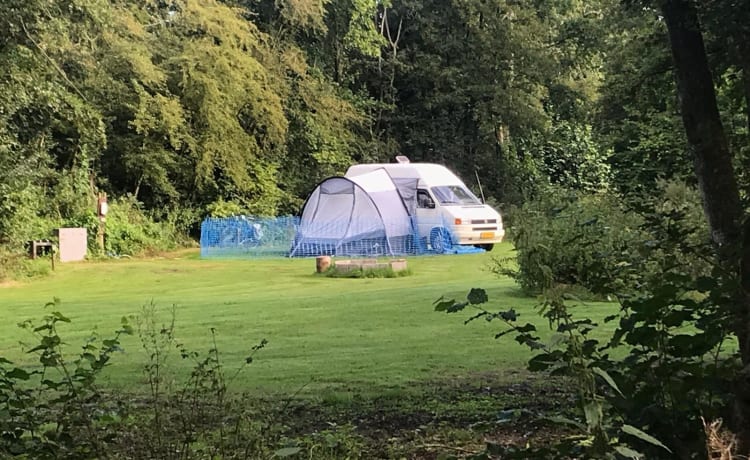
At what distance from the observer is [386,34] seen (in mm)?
32844

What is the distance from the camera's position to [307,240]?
2184 cm

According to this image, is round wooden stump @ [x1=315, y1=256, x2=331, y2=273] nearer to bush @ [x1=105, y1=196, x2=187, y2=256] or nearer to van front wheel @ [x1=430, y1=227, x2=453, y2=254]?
van front wheel @ [x1=430, y1=227, x2=453, y2=254]

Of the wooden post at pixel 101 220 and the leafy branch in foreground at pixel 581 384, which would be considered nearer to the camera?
the leafy branch in foreground at pixel 581 384

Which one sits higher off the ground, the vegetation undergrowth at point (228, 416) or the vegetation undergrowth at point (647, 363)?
the vegetation undergrowth at point (647, 363)

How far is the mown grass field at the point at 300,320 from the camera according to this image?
627 centimetres

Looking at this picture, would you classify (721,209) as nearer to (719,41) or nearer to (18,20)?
(719,41)

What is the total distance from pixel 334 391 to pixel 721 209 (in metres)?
2.78

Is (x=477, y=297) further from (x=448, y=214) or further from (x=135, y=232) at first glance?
(x=135, y=232)

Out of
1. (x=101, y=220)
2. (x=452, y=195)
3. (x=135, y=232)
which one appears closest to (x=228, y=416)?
(x=452, y=195)

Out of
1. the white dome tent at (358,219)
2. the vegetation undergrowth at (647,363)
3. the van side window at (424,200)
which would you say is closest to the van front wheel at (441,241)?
the white dome tent at (358,219)

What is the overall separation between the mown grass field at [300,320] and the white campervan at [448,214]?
3.49 m

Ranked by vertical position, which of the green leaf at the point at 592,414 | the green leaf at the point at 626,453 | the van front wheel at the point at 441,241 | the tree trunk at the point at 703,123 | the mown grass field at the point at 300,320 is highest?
the tree trunk at the point at 703,123

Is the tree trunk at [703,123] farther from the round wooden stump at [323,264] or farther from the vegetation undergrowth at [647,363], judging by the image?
the round wooden stump at [323,264]

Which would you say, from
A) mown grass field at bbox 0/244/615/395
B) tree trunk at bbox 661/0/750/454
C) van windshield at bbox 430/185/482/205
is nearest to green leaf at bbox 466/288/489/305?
tree trunk at bbox 661/0/750/454
